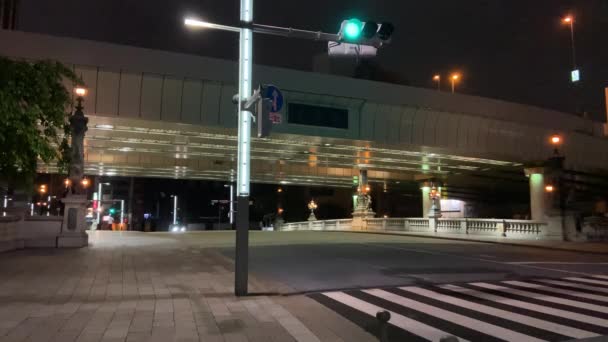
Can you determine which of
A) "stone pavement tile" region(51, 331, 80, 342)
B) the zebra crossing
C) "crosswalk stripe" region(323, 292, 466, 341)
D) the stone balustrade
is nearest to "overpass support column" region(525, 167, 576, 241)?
the zebra crossing

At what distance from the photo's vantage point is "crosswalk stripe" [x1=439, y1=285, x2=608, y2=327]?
25.6ft

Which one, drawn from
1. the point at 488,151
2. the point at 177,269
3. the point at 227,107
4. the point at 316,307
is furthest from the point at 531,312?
the point at 488,151

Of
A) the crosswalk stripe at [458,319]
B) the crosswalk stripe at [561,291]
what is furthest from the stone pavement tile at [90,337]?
the crosswalk stripe at [561,291]

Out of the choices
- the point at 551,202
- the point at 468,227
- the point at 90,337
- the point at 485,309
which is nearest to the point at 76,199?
the point at 90,337

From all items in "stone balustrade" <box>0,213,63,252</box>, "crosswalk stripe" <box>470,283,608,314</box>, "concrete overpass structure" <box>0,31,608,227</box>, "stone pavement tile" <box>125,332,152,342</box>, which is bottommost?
"stone pavement tile" <box>125,332,152,342</box>

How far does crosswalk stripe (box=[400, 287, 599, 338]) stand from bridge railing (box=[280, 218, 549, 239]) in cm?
2196

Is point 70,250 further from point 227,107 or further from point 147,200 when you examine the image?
point 147,200

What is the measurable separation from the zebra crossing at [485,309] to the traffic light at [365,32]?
498cm

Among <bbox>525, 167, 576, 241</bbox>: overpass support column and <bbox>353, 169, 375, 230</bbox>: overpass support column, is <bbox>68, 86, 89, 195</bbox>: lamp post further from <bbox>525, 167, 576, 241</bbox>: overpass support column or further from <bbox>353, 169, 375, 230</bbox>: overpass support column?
<bbox>353, 169, 375, 230</bbox>: overpass support column

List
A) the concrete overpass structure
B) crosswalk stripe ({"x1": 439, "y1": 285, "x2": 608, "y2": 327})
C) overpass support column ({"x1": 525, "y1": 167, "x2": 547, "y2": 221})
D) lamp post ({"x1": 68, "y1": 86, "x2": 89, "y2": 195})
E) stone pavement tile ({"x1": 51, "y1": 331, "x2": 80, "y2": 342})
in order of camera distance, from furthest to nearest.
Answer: overpass support column ({"x1": 525, "y1": 167, "x2": 547, "y2": 221}) → the concrete overpass structure → lamp post ({"x1": 68, "y1": 86, "x2": 89, "y2": 195}) → crosswalk stripe ({"x1": 439, "y1": 285, "x2": 608, "y2": 327}) → stone pavement tile ({"x1": 51, "y1": 331, "x2": 80, "y2": 342})

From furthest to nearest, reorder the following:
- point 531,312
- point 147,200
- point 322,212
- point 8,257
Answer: point 147,200 → point 322,212 → point 8,257 → point 531,312

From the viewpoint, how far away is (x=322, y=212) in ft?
298

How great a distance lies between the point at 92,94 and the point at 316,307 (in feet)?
61.2

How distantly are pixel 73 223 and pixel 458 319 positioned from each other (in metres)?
17.0
